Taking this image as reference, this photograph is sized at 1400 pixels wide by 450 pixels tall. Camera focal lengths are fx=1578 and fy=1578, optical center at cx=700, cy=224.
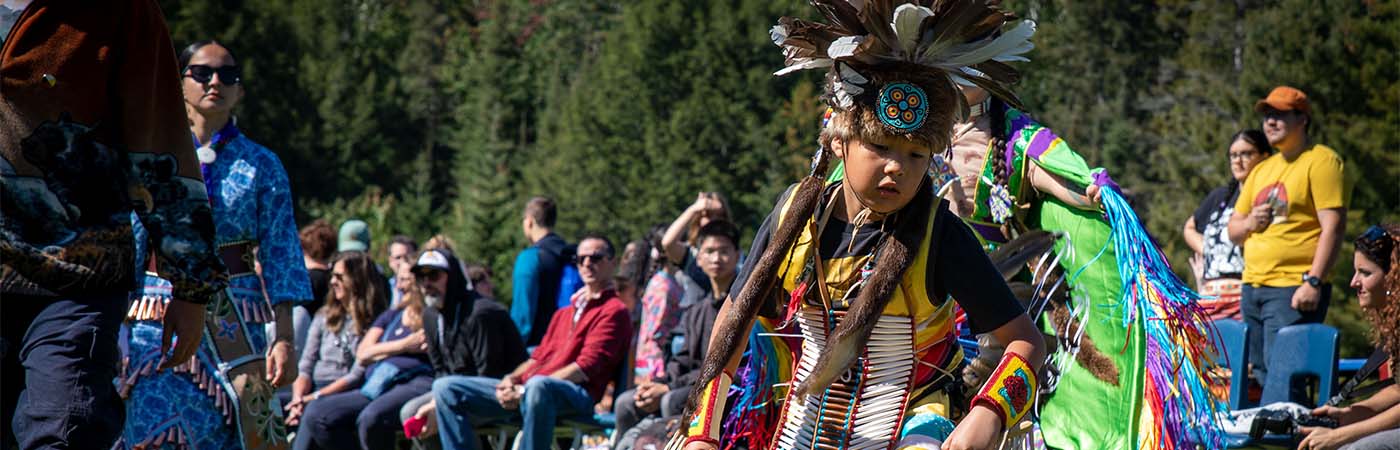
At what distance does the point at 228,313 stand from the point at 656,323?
304 cm

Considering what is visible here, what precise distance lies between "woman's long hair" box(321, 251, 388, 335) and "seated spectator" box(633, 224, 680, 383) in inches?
67.7

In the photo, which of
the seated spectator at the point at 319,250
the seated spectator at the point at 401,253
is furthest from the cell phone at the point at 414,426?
the seated spectator at the point at 319,250

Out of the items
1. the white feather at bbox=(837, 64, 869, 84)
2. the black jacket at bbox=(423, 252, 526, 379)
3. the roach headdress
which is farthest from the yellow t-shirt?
the white feather at bbox=(837, 64, 869, 84)

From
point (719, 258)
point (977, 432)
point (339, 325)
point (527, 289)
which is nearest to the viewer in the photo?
point (977, 432)

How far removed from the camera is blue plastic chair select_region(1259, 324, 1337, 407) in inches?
243

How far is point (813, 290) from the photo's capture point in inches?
136

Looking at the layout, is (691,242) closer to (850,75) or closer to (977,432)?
(850,75)

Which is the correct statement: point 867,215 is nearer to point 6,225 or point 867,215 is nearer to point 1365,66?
point 6,225

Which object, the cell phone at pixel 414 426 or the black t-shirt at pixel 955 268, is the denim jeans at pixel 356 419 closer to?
the cell phone at pixel 414 426

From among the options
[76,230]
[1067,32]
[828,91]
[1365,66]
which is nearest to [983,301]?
[828,91]

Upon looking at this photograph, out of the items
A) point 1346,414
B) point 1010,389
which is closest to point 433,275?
point 1346,414

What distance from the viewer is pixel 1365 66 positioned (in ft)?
50.3

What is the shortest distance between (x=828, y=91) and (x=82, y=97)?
169 centimetres

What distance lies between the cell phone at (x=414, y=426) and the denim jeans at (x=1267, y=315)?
154 inches
